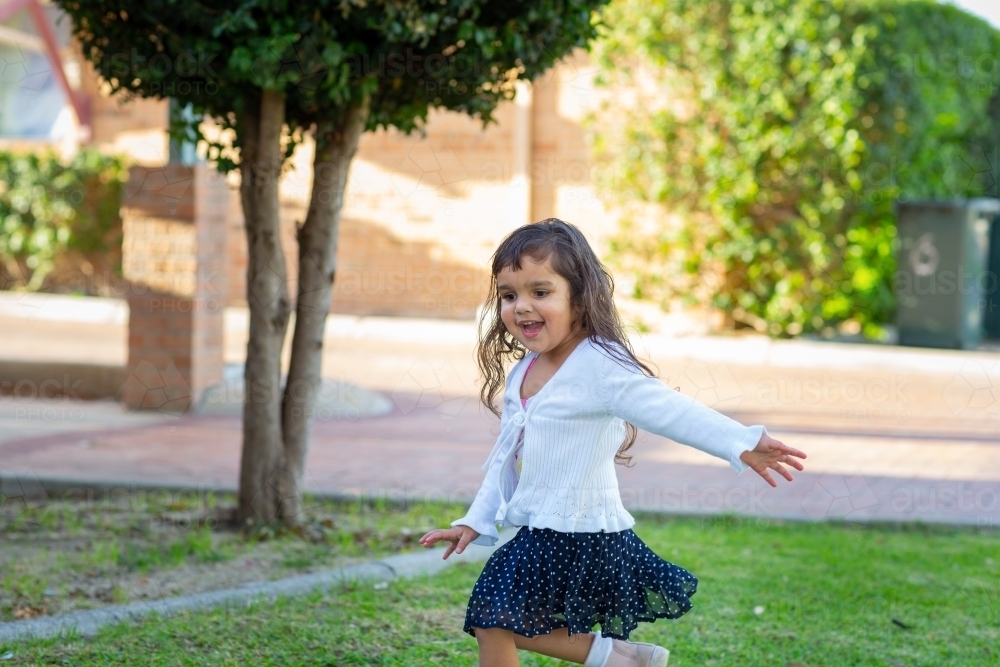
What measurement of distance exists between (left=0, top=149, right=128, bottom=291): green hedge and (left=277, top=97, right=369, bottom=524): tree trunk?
1121 cm

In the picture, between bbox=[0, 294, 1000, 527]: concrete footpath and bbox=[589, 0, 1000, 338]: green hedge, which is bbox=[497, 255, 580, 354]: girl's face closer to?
bbox=[0, 294, 1000, 527]: concrete footpath

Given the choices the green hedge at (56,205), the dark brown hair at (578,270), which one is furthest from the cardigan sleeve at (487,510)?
the green hedge at (56,205)

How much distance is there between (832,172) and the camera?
12305mm

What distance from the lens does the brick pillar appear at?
28.3 feet

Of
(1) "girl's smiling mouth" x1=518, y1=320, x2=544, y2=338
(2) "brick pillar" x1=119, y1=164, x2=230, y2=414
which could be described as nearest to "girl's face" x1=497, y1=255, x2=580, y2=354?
(1) "girl's smiling mouth" x1=518, y1=320, x2=544, y2=338

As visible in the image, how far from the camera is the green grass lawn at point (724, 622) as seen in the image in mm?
3684

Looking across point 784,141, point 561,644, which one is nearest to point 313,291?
point 561,644

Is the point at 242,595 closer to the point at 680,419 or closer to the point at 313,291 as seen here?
the point at 313,291

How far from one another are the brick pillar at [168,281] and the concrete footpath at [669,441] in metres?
0.32

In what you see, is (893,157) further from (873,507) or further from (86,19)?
(86,19)

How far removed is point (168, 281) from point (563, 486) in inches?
246

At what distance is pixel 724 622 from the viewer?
4160mm

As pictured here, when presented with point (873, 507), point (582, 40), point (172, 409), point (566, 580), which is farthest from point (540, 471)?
point (172, 409)

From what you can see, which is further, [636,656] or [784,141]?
[784,141]
